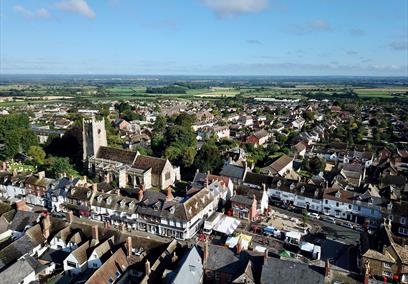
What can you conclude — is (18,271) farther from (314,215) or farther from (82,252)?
(314,215)

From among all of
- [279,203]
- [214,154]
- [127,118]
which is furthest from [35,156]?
[127,118]

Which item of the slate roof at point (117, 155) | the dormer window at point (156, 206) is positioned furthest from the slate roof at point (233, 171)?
the dormer window at point (156, 206)

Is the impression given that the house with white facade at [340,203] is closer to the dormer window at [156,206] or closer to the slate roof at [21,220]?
the dormer window at [156,206]

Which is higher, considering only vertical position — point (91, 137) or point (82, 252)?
point (91, 137)

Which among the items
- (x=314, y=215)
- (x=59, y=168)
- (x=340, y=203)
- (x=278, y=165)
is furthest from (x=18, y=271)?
(x=278, y=165)

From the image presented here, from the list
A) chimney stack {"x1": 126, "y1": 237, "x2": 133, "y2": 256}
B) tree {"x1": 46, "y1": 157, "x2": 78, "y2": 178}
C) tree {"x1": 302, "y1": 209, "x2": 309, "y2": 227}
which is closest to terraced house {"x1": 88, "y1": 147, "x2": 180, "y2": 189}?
tree {"x1": 46, "y1": 157, "x2": 78, "y2": 178}

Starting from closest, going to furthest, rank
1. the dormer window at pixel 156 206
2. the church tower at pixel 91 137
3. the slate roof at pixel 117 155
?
the dormer window at pixel 156 206
the slate roof at pixel 117 155
the church tower at pixel 91 137

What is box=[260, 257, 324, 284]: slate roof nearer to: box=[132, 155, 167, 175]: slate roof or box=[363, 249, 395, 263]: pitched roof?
box=[363, 249, 395, 263]: pitched roof

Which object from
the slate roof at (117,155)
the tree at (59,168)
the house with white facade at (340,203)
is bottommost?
the house with white facade at (340,203)
